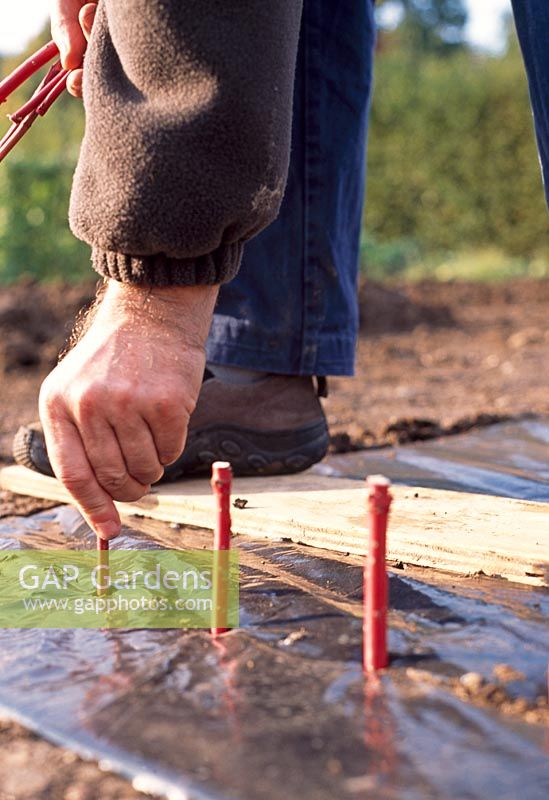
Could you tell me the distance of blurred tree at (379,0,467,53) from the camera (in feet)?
139

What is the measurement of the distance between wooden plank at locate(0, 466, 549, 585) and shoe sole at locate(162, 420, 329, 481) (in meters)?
0.04

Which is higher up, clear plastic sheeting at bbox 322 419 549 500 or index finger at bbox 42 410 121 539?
index finger at bbox 42 410 121 539

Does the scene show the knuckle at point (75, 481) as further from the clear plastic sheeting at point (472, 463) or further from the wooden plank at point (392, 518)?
the clear plastic sheeting at point (472, 463)

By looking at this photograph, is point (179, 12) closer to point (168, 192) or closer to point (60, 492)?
point (168, 192)

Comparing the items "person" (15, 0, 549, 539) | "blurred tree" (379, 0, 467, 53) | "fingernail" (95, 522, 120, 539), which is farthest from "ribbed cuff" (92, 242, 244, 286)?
"blurred tree" (379, 0, 467, 53)

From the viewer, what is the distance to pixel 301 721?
1.33 metres

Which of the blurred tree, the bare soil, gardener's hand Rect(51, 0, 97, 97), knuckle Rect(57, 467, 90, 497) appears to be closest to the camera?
the bare soil

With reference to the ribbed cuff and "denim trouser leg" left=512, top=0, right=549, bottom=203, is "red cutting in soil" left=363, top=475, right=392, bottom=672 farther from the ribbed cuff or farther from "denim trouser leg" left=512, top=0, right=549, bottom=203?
"denim trouser leg" left=512, top=0, right=549, bottom=203

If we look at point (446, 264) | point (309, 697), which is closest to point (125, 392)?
point (309, 697)

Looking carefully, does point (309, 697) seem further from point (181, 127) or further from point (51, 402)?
point (181, 127)

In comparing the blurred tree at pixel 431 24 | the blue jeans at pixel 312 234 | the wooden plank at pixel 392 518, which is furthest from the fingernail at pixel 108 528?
the blurred tree at pixel 431 24

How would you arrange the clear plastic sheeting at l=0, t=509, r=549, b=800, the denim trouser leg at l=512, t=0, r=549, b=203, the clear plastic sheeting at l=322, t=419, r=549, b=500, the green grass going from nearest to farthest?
1. the clear plastic sheeting at l=0, t=509, r=549, b=800
2. the denim trouser leg at l=512, t=0, r=549, b=203
3. the clear plastic sheeting at l=322, t=419, r=549, b=500
4. the green grass

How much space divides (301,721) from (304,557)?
0.77m

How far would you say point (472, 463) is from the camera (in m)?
3.03
